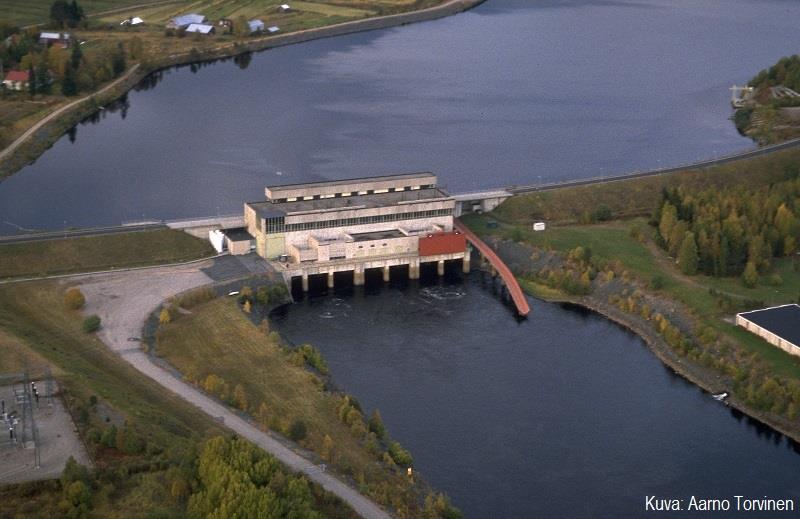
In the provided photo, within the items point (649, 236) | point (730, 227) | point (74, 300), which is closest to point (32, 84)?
point (74, 300)

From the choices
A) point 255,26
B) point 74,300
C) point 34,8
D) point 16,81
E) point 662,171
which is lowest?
point 662,171

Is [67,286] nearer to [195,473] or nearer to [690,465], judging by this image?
[195,473]

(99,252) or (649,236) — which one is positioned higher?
(99,252)

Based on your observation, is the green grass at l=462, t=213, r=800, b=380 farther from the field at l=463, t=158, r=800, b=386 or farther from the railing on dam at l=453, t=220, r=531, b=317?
the railing on dam at l=453, t=220, r=531, b=317

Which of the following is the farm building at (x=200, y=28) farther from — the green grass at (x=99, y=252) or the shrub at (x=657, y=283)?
the shrub at (x=657, y=283)

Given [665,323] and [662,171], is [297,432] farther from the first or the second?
[662,171]

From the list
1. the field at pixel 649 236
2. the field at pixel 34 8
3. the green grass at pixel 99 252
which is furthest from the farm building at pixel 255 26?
the green grass at pixel 99 252

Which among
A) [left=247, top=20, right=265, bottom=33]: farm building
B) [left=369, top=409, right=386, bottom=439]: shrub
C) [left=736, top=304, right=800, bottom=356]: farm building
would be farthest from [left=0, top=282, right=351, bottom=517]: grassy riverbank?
[left=247, top=20, right=265, bottom=33]: farm building
